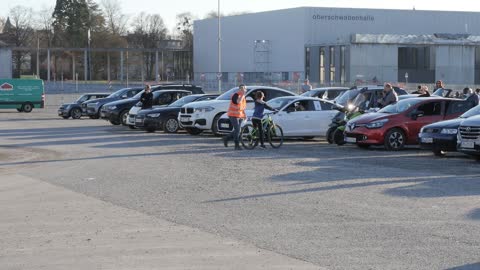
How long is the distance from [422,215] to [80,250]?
4.75 meters

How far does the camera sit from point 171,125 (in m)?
29.2

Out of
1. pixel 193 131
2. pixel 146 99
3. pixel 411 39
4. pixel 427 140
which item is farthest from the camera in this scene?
pixel 411 39

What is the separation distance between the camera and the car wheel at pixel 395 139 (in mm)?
21891

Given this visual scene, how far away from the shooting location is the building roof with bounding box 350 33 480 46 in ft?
254

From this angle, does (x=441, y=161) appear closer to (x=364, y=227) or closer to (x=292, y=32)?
(x=364, y=227)

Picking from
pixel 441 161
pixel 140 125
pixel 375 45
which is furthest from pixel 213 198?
pixel 375 45

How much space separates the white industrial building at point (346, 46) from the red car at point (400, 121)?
49.9 m

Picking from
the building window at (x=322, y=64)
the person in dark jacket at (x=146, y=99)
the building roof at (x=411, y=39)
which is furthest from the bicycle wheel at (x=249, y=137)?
the building window at (x=322, y=64)

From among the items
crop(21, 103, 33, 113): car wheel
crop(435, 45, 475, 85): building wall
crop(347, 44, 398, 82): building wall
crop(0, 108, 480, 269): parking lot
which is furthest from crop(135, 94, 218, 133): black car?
crop(435, 45, 475, 85): building wall

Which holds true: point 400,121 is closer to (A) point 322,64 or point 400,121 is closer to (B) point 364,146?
(B) point 364,146

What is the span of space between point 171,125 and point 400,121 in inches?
385

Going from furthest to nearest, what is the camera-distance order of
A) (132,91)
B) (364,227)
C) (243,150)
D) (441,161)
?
(132,91)
(243,150)
(441,161)
(364,227)

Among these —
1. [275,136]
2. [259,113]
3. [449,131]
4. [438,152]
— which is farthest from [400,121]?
[259,113]

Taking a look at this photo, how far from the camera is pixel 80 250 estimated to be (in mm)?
8844
